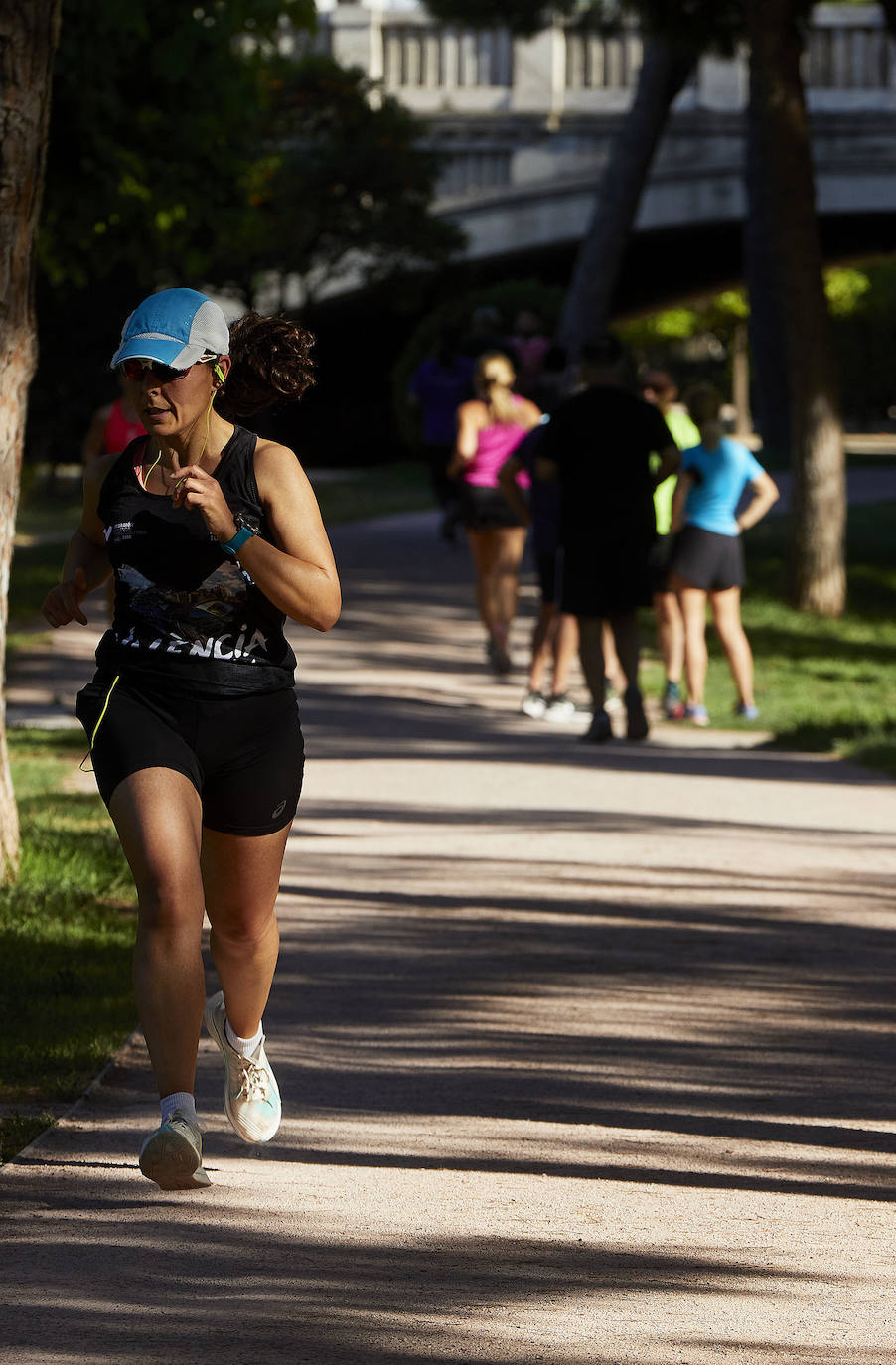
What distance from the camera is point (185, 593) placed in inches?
177

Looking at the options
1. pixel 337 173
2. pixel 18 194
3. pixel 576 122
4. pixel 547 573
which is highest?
pixel 576 122

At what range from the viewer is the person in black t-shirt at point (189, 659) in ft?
14.3

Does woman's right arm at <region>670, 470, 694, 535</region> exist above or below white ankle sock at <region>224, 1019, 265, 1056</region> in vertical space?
above

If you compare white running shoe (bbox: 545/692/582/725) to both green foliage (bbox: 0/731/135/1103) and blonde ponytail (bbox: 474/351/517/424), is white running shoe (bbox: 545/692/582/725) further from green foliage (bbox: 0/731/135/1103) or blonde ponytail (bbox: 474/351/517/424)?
green foliage (bbox: 0/731/135/1103)

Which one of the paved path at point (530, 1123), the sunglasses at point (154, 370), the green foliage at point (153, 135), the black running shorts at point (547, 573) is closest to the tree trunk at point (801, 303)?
the green foliage at point (153, 135)

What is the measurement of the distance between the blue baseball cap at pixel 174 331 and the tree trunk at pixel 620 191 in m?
23.8

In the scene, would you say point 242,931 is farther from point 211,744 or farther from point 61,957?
point 61,957

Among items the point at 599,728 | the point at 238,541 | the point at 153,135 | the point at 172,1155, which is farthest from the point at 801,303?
the point at 172,1155

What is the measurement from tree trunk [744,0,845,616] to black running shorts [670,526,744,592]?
18.7ft

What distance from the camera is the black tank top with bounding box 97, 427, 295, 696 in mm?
4469

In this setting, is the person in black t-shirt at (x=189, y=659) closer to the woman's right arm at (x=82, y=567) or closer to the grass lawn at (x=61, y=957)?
the woman's right arm at (x=82, y=567)

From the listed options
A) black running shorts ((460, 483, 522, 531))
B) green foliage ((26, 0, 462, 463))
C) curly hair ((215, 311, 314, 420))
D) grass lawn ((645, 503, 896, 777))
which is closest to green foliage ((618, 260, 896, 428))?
grass lawn ((645, 503, 896, 777))

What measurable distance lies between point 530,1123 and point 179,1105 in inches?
45.7

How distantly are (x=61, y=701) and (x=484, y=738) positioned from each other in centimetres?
251
